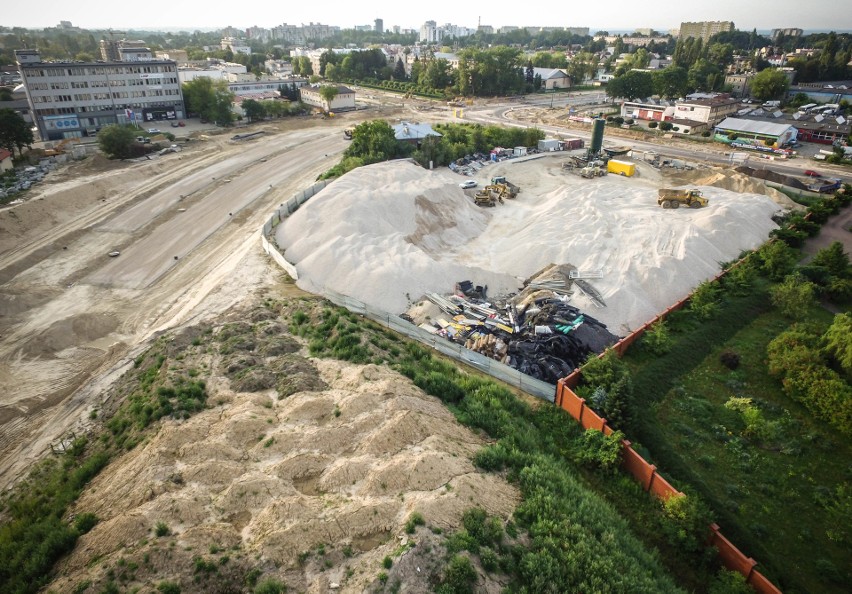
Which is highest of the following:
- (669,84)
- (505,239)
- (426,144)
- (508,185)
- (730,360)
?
(669,84)

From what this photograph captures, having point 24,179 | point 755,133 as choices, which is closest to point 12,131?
point 24,179

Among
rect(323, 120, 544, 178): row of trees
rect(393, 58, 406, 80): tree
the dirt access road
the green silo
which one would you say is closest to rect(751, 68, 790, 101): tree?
the green silo

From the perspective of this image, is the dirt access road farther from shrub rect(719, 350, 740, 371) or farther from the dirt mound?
shrub rect(719, 350, 740, 371)

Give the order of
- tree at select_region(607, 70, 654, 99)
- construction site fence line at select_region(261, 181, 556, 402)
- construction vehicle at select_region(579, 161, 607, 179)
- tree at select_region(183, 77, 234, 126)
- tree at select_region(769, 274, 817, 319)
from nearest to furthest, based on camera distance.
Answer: construction site fence line at select_region(261, 181, 556, 402)
tree at select_region(769, 274, 817, 319)
construction vehicle at select_region(579, 161, 607, 179)
tree at select_region(183, 77, 234, 126)
tree at select_region(607, 70, 654, 99)

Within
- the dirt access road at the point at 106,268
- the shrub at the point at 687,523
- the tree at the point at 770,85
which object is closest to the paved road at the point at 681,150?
the dirt access road at the point at 106,268

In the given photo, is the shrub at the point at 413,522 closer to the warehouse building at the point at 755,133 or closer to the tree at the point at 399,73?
the warehouse building at the point at 755,133

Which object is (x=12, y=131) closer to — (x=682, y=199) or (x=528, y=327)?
(x=528, y=327)

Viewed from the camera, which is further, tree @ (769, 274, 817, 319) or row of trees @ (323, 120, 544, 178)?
row of trees @ (323, 120, 544, 178)

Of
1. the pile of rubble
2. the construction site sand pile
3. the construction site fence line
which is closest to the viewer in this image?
the construction site fence line
